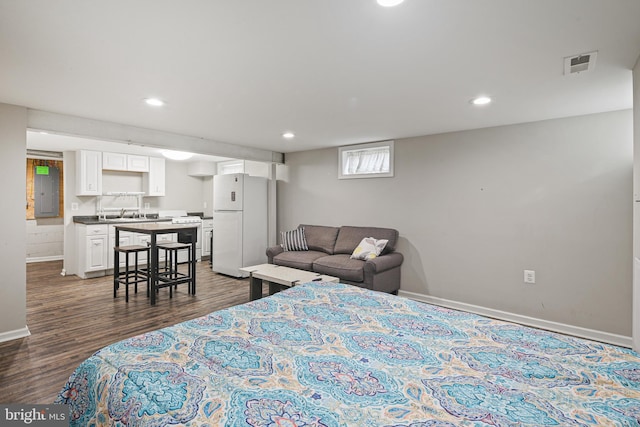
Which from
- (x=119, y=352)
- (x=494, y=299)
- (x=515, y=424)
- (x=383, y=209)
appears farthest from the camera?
(x=383, y=209)

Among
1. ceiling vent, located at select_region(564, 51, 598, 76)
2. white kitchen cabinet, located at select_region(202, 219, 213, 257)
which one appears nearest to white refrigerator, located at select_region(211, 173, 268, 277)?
white kitchen cabinet, located at select_region(202, 219, 213, 257)

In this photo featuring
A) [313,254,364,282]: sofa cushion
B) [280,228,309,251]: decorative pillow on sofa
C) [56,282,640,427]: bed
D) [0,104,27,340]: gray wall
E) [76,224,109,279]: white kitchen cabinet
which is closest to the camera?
[56,282,640,427]: bed

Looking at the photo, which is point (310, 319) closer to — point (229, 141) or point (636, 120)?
point (636, 120)

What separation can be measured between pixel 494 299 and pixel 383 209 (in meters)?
1.84

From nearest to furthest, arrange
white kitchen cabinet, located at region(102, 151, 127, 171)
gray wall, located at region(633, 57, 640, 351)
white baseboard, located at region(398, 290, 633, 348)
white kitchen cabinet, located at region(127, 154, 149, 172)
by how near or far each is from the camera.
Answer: gray wall, located at region(633, 57, 640, 351)
white baseboard, located at region(398, 290, 633, 348)
white kitchen cabinet, located at region(102, 151, 127, 171)
white kitchen cabinet, located at region(127, 154, 149, 172)

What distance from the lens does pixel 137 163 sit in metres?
6.38

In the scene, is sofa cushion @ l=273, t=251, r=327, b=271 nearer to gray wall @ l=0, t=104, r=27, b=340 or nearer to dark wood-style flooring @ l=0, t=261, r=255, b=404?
dark wood-style flooring @ l=0, t=261, r=255, b=404

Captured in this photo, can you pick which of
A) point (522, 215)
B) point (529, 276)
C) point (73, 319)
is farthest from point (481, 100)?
point (73, 319)

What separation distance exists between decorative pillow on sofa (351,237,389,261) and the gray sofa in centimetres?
8

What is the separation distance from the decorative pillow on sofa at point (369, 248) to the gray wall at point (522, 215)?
424 mm

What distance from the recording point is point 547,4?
151 cm

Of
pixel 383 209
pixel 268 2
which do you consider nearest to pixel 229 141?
pixel 383 209

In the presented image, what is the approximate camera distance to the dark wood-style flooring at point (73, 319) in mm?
2363

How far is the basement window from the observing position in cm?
475
